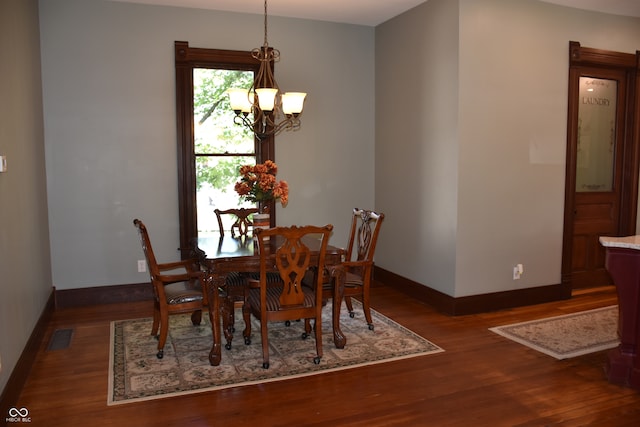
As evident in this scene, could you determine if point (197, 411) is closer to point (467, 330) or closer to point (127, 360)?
point (127, 360)

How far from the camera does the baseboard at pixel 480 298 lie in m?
4.61

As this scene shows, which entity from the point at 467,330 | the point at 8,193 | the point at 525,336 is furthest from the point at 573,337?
the point at 8,193

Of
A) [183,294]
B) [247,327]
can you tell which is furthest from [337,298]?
[183,294]

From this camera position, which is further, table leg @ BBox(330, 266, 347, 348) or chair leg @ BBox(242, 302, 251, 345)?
chair leg @ BBox(242, 302, 251, 345)

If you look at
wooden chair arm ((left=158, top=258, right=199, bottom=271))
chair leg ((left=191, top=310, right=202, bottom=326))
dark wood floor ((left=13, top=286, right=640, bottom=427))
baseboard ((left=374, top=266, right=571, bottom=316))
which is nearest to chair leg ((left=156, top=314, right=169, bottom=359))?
dark wood floor ((left=13, top=286, right=640, bottom=427))

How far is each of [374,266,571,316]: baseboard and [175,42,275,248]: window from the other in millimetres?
2061

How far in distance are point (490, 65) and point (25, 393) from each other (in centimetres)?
436

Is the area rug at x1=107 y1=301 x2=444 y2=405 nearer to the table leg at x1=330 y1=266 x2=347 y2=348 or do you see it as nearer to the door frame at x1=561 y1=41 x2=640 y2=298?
the table leg at x1=330 y1=266 x2=347 y2=348

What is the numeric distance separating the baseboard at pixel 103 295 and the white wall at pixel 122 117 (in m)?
0.07

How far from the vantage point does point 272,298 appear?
3.47 metres

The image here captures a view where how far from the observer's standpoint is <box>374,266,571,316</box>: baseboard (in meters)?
4.61

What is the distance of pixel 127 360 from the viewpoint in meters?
3.55

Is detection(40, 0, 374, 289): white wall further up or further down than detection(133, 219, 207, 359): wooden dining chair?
further up

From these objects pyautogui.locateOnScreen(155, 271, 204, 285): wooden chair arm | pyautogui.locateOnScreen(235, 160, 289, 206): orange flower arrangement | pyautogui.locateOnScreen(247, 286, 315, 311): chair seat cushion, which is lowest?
pyautogui.locateOnScreen(247, 286, 315, 311): chair seat cushion
